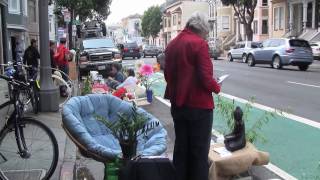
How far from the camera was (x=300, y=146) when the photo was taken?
26.1 feet

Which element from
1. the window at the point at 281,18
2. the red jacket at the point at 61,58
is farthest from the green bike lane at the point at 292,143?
the window at the point at 281,18

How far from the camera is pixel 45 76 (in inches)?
436

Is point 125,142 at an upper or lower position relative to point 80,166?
upper

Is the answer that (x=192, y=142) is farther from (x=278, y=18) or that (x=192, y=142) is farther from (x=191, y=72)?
(x=278, y=18)

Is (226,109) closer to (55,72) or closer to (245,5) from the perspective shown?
(55,72)

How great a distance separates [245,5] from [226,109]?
4052cm

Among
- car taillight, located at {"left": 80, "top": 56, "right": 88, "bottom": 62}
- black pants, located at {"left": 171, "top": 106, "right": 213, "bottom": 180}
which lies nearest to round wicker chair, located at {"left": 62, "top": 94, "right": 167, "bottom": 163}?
black pants, located at {"left": 171, "top": 106, "right": 213, "bottom": 180}

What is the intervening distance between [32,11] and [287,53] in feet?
67.9

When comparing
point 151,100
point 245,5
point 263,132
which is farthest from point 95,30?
point 263,132

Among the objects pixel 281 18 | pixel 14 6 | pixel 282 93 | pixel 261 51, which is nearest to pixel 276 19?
pixel 281 18

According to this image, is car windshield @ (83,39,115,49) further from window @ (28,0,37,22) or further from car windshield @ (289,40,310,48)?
window @ (28,0,37,22)

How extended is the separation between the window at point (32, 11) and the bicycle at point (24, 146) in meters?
33.8

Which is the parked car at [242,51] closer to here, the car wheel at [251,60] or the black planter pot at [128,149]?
the car wheel at [251,60]

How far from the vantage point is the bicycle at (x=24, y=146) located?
5.54m
